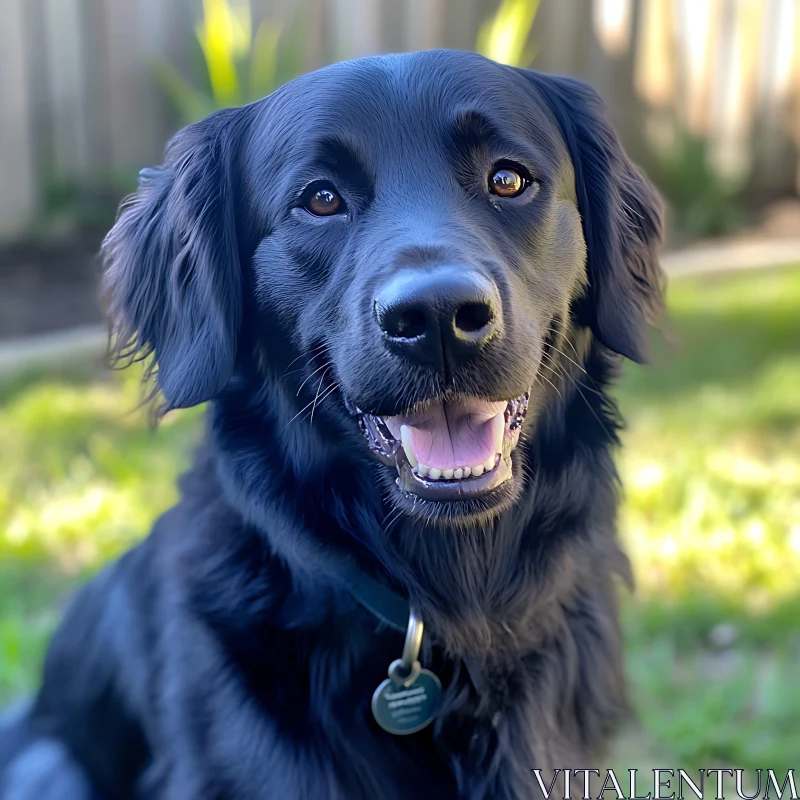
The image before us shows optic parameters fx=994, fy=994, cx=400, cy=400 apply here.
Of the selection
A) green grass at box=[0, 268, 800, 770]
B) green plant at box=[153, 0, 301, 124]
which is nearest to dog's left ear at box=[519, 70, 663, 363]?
green grass at box=[0, 268, 800, 770]

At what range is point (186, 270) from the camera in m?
2.21

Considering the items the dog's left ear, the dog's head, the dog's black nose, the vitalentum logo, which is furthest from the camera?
the vitalentum logo

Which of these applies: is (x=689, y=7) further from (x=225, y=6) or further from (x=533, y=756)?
(x=533, y=756)

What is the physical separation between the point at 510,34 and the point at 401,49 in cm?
113

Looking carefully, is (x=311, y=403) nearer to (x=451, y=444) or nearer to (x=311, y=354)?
(x=311, y=354)

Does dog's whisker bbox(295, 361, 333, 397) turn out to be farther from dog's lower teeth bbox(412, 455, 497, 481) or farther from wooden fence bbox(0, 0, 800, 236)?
wooden fence bbox(0, 0, 800, 236)

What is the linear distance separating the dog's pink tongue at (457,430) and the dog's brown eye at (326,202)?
471 mm

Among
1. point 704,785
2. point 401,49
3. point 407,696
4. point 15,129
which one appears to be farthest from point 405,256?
point 401,49

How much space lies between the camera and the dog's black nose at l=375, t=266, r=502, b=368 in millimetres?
1726

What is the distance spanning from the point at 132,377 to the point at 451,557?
114 inches

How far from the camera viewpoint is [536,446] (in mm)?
2199

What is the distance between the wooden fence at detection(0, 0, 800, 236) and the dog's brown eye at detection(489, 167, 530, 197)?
4.37 meters

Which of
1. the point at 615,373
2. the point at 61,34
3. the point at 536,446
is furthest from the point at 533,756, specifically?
the point at 61,34

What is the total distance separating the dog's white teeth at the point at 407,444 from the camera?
1.98 metres
